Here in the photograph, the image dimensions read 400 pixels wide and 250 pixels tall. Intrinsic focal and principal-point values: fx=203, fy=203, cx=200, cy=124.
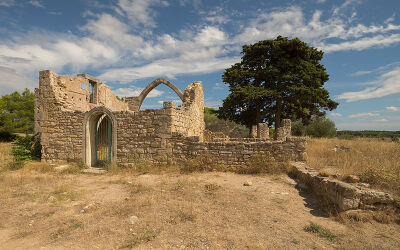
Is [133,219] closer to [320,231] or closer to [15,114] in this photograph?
[320,231]

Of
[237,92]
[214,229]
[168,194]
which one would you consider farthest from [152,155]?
[237,92]

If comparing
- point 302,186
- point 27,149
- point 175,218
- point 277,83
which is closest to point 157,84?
point 27,149

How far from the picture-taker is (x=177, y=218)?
13.0 feet

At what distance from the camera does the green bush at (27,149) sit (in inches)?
372

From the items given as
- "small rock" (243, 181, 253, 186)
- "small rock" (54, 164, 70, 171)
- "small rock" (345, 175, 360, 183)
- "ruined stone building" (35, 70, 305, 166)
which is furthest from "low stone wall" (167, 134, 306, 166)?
"small rock" (54, 164, 70, 171)

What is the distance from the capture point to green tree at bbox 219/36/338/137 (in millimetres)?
17875

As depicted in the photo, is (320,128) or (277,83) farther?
(320,128)

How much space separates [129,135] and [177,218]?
215 inches

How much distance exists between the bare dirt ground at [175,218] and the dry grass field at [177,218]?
15 millimetres

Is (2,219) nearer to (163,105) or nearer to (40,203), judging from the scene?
(40,203)

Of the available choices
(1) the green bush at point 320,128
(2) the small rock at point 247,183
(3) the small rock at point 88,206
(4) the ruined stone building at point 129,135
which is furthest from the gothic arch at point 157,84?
(1) the green bush at point 320,128

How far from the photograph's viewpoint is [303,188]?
563cm

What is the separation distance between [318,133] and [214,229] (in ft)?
80.4

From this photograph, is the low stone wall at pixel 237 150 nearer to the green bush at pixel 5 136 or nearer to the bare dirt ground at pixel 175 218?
the bare dirt ground at pixel 175 218
